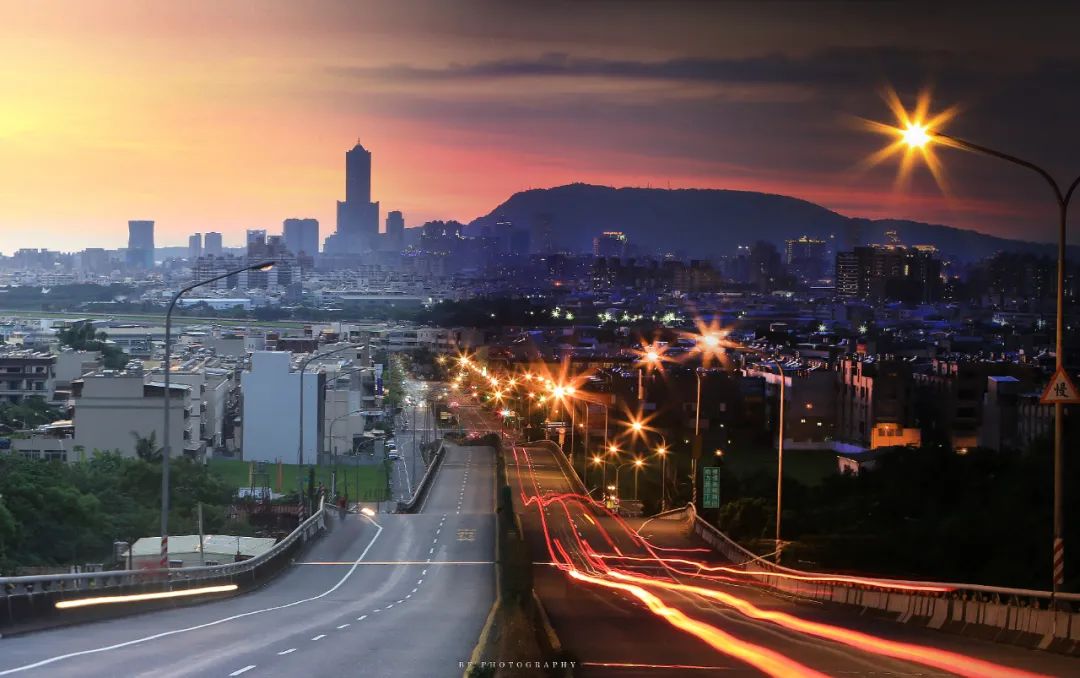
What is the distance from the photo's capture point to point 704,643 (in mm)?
14219

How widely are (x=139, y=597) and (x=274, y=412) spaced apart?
161 feet

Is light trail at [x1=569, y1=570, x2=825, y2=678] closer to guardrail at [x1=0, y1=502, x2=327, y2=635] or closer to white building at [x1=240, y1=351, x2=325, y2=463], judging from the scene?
guardrail at [x1=0, y1=502, x2=327, y2=635]

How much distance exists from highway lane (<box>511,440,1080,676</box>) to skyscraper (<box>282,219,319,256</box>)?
141962 millimetres

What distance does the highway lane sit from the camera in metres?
11.9

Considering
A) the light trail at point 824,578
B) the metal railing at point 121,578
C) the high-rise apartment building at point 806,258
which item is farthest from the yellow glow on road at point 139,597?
the high-rise apartment building at point 806,258

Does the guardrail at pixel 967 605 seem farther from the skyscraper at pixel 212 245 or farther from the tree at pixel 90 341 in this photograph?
the skyscraper at pixel 212 245

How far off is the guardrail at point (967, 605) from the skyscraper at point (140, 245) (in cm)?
12503

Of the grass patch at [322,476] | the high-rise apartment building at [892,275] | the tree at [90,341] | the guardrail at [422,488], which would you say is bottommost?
the grass patch at [322,476]

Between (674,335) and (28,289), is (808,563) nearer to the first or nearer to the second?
(674,335)

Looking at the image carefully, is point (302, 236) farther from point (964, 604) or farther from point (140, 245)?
point (964, 604)

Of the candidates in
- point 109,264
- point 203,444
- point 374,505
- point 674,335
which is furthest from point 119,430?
point 109,264

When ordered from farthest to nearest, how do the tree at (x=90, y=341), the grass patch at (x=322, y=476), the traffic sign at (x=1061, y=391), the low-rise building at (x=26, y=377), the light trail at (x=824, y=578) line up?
the tree at (x=90, y=341)
the low-rise building at (x=26, y=377)
the grass patch at (x=322, y=476)
the light trail at (x=824, y=578)
the traffic sign at (x=1061, y=391)

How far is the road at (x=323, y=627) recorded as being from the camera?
40.7 ft

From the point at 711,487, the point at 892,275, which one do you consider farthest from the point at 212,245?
the point at 711,487
